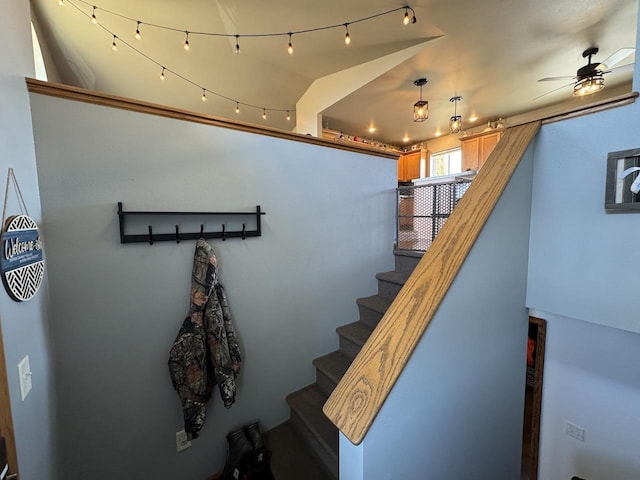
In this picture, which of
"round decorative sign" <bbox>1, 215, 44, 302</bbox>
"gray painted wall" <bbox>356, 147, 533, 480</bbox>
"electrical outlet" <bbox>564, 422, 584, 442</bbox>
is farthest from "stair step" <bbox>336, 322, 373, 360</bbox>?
"round decorative sign" <bbox>1, 215, 44, 302</bbox>

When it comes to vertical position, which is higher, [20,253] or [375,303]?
[20,253]

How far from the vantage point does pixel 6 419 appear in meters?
0.65

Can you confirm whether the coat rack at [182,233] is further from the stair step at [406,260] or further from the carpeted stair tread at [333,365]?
the stair step at [406,260]

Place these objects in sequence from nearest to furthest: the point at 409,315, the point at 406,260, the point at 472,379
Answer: the point at 409,315
the point at 472,379
the point at 406,260

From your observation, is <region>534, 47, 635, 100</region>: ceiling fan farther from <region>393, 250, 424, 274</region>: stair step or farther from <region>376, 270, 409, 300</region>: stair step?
<region>376, 270, 409, 300</region>: stair step

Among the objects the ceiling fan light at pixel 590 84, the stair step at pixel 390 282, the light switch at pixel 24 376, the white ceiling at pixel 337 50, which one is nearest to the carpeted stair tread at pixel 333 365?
the stair step at pixel 390 282

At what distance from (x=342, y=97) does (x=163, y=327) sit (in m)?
3.50

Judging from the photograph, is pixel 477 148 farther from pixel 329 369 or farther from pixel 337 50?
pixel 329 369

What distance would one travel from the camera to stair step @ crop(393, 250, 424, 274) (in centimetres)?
220

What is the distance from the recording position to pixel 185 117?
1.34 metres

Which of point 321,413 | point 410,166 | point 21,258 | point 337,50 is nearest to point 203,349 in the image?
point 21,258

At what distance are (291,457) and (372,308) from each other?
43.8 inches

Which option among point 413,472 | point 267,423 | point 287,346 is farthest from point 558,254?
point 267,423

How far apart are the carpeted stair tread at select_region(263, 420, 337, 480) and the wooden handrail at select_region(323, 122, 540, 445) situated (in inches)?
44.0
